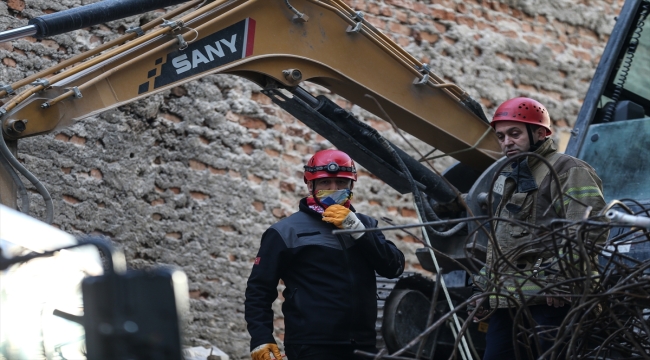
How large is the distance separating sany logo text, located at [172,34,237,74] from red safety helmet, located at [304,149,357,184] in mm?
705

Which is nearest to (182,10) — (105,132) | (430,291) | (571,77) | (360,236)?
(360,236)

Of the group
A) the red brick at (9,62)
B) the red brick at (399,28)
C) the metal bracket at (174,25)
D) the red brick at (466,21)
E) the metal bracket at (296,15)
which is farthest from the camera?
the red brick at (466,21)

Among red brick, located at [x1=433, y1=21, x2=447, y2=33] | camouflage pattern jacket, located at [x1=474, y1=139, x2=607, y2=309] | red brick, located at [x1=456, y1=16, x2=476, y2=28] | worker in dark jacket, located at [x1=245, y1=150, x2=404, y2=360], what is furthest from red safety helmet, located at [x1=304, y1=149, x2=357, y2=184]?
red brick, located at [x1=456, y1=16, x2=476, y2=28]

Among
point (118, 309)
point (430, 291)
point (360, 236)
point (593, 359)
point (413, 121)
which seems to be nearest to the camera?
point (118, 309)

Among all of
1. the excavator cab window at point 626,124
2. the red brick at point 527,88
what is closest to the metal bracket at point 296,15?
the excavator cab window at point 626,124

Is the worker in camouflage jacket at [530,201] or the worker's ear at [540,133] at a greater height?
the worker's ear at [540,133]

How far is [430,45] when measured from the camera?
8.58m

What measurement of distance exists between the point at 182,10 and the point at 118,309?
2.94 m

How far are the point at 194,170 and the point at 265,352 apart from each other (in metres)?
2.85

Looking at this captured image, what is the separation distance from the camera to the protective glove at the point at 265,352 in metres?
4.43

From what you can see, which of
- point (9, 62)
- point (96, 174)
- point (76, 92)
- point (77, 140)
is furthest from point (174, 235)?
point (76, 92)

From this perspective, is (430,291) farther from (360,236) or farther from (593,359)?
(593,359)

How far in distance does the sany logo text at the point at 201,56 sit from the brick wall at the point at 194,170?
6.12 ft

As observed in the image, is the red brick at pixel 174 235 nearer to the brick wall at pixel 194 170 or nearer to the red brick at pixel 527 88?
the brick wall at pixel 194 170
